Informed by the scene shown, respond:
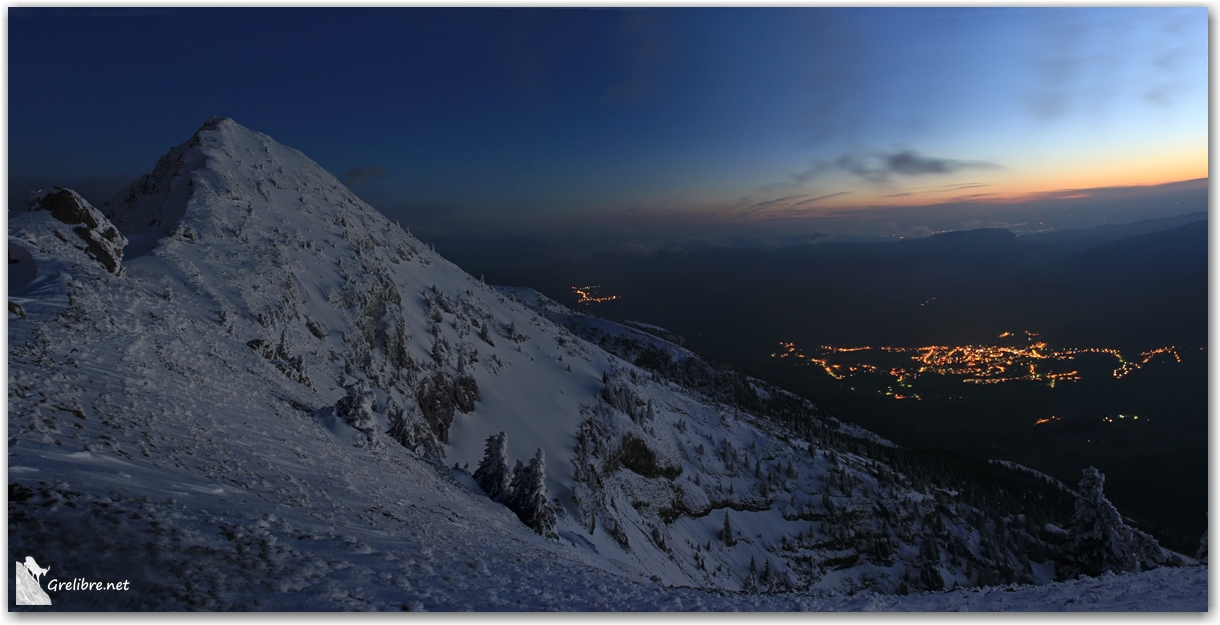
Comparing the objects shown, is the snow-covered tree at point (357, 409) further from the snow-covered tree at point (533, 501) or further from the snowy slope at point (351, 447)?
the snow-covered tree at point (533, 501)

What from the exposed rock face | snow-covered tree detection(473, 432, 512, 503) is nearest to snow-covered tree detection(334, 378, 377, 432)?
snow-covered tree detection(473, 432, 512, 503)

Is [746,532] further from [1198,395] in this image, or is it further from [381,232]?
[1198,395]

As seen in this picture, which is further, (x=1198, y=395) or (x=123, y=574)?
(x=1198, y=395)

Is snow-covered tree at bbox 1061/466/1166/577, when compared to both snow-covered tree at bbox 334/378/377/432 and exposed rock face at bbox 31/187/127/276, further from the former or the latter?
exposed rock face at bbox 31/187/127/276

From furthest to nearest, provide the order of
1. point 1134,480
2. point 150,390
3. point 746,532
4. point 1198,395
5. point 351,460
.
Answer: point 1198,395 → point 1134,480 → point 746,532 → point 351,460 → point 150,390

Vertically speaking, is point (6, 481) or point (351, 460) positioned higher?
point (6, 481)

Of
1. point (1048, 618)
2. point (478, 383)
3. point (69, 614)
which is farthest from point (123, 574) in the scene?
point (478, 383)

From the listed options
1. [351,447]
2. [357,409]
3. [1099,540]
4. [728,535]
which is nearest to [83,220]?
[357,409]

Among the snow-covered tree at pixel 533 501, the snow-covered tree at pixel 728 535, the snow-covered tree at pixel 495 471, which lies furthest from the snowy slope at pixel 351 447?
the snow-covered tree at pixel 533 501
